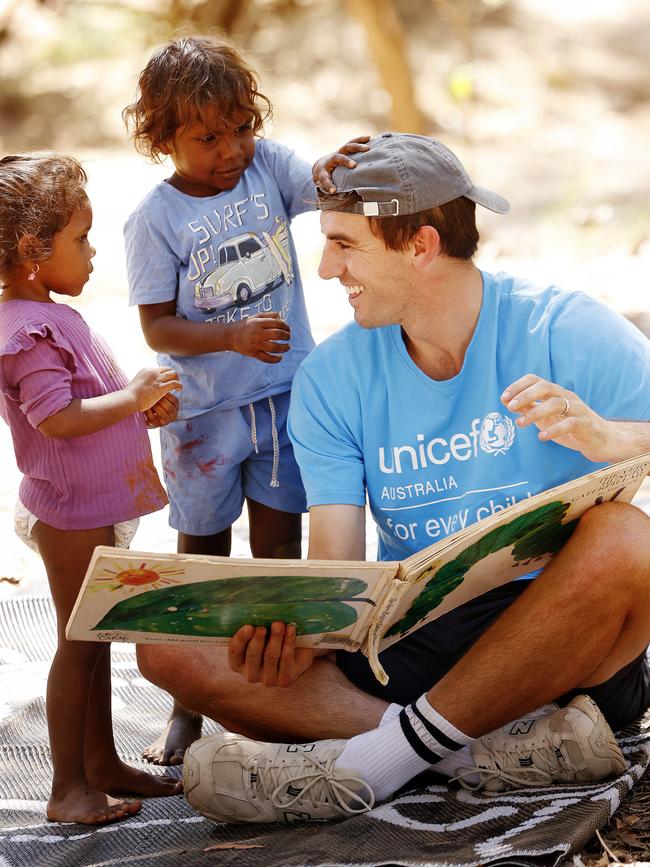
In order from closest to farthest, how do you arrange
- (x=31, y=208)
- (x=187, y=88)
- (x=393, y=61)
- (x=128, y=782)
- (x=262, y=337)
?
(x=31, y=208), (x=128, y=782), (x=262, y=337), (x=187, y=88), (x=393, y=61)

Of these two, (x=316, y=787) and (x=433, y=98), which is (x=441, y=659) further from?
(x=433, y=98)

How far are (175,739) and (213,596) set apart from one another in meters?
0.85

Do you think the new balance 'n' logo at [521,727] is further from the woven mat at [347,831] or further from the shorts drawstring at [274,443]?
the shorts drawstring at [274,443]

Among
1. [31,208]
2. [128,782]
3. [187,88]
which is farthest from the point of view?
[187,88]

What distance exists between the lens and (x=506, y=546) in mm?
1999

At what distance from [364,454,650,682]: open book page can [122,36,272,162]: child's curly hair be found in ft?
3.94

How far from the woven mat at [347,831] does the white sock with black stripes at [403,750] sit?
5 centimetres

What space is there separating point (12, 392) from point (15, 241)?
11.5 inches

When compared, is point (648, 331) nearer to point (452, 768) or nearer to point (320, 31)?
point (452, 768)

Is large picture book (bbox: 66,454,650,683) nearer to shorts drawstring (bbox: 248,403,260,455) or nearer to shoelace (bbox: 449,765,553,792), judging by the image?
shoelace (bbox: 449,765,553,792)

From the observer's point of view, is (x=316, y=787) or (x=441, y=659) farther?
(x=441, y=659)

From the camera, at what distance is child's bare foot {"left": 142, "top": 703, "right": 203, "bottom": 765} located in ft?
8.33

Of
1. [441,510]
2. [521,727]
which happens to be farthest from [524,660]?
[441,510]

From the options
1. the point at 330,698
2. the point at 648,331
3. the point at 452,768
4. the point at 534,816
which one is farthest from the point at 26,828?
the point at 648,331
